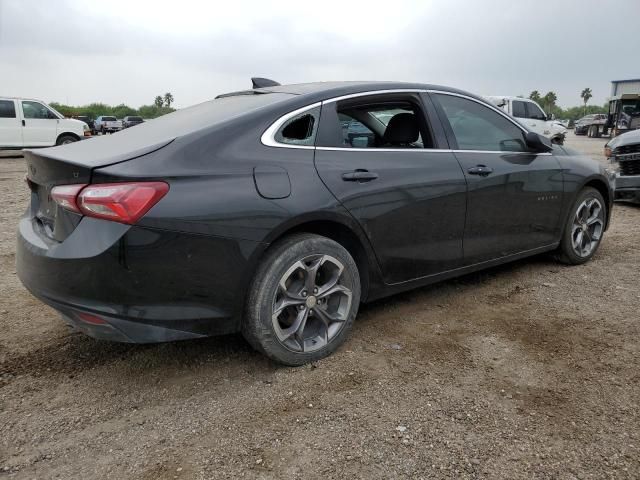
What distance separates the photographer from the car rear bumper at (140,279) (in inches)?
88.1

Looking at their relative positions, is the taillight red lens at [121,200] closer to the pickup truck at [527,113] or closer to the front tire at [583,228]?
the front tire at [583,228]

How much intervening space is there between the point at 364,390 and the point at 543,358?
1064 mm

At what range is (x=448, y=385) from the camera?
8.50ft

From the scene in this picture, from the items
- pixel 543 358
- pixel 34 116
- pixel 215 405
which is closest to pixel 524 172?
pixel 543 358

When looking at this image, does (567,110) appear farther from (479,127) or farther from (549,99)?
(479,127)

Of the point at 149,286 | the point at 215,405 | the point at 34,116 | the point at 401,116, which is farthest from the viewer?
the point at 34,116

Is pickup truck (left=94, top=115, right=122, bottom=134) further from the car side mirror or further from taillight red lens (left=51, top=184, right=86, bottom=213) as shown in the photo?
taillight red lens (left=51, top=184, right=86, bottom=213)

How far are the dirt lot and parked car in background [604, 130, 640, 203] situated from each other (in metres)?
4.63

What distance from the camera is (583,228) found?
458 centimetres

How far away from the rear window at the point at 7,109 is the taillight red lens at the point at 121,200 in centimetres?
1581

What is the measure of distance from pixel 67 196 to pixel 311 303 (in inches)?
50.4

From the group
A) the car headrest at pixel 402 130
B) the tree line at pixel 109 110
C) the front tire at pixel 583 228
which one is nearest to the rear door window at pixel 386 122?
the car headrest at pixel 402 130

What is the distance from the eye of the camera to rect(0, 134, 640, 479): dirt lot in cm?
205

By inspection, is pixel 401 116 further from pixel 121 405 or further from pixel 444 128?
pixel 121 405
